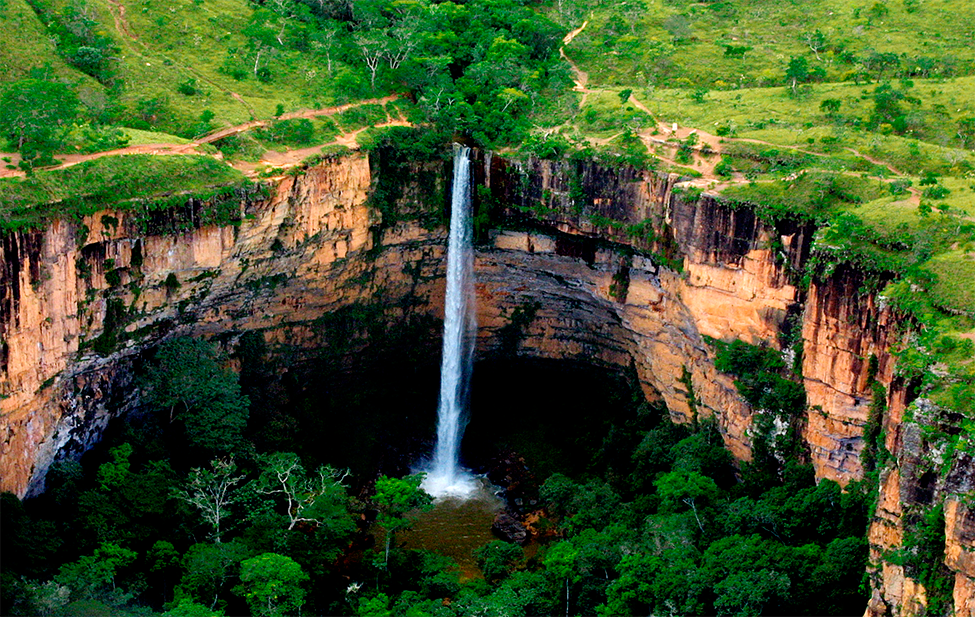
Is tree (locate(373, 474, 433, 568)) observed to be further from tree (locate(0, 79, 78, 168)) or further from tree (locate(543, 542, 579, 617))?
tree (locate(0, 79, 78, 168))

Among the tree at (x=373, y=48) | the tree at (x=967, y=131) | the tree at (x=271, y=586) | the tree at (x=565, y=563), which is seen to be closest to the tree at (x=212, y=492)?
the tree at (x=271, y=586)

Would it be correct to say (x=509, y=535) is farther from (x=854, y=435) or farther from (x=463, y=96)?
(x=463, y=96)

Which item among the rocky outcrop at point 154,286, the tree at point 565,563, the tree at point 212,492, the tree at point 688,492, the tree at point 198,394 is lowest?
the tree at point 565,563

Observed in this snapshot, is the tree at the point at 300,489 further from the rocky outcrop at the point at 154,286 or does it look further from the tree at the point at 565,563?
the tree at the point at 565,563

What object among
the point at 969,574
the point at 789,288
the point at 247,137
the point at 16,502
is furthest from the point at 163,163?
the point at 969,574

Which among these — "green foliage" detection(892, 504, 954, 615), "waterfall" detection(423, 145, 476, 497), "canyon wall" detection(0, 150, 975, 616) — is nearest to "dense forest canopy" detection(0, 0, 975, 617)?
"green foliage" detection(892, 504, 954, 615)

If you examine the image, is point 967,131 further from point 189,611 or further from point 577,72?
point 189,611
